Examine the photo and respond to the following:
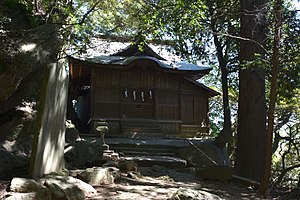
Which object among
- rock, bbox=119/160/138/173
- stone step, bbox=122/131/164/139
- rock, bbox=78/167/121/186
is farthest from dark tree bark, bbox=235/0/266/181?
stone step, bbox=122/131/164/139

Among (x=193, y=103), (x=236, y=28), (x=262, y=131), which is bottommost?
(x=262, y=131)

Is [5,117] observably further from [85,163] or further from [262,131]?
[262,131]

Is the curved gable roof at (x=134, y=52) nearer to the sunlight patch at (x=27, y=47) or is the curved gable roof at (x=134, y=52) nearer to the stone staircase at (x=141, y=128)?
the stone staircase at (x=141, y=128)

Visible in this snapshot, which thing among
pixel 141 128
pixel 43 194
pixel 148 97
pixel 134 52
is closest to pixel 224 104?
pixel 141 128

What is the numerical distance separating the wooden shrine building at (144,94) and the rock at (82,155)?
798 centimetres

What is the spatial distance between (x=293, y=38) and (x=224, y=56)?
8.49 meters

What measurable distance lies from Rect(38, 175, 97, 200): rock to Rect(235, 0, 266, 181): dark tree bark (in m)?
5.20

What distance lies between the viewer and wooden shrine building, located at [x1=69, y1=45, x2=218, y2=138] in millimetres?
17141

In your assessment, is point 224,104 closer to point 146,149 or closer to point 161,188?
point 146,149

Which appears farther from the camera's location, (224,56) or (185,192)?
(224,56)

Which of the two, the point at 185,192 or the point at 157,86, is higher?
the point at 157,86

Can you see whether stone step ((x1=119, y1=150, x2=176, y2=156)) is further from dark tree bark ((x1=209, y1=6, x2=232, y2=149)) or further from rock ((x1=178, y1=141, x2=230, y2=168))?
dark tree bark ((x1=209, y1=6, x2=232, y2=149))

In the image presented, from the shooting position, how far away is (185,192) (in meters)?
5.06

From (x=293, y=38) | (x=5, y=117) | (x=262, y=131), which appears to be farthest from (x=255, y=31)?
(x=5, y=117)
